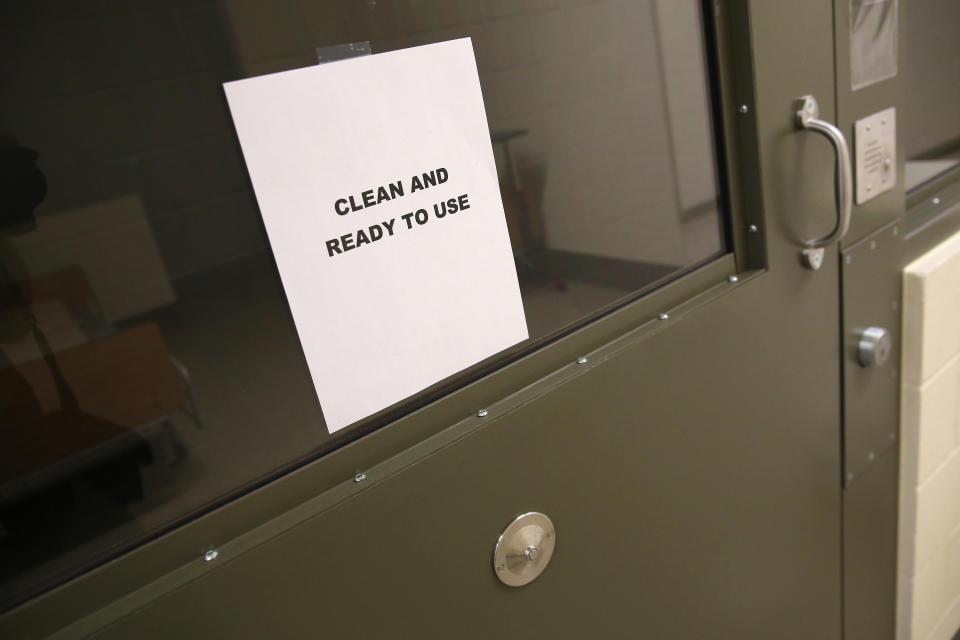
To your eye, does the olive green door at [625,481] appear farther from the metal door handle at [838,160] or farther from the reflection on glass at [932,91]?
the reflection on glass at [932,91]

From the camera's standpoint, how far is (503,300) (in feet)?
2.50

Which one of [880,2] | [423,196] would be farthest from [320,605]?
[880,2]

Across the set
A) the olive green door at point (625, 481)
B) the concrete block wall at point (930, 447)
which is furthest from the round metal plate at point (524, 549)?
the concrete block wall at point (930, 447)

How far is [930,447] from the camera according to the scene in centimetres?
142

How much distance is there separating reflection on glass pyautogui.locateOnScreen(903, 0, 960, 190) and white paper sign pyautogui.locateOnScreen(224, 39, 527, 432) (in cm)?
118

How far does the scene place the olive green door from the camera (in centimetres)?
59

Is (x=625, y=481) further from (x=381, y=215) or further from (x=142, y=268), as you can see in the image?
(x=142, y=268)

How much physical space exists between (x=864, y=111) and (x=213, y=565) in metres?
1.15

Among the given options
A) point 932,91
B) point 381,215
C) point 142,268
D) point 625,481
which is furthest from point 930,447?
point 142,268

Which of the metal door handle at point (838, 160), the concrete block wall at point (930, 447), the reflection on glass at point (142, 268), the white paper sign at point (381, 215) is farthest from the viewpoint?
the concrete block wall at point (930, 447)

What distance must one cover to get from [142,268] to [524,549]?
49cm

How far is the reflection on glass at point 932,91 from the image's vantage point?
4.75ft

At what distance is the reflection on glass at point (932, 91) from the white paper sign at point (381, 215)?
118 centimetres

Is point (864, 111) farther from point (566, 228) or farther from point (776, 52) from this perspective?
point (566, 228)
